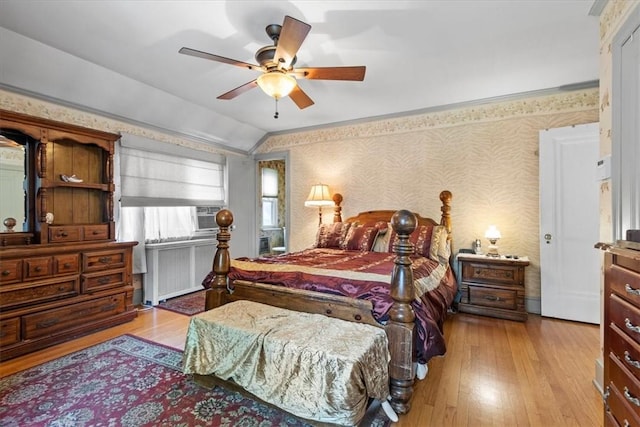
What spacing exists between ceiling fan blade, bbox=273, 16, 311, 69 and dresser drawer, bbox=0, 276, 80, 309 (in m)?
2.76

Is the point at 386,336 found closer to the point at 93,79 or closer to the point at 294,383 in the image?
the point at 294,383

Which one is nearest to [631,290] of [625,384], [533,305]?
[625,384]

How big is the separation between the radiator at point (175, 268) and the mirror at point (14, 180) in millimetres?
1239

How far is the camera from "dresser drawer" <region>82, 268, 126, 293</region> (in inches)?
115

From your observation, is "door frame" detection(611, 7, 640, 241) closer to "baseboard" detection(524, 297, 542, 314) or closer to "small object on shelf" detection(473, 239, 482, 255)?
"small object on shelf" detection(473, 239, 482, 255)

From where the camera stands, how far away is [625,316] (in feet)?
3.37

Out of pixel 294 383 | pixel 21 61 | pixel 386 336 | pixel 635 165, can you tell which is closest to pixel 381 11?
pixel 635 165

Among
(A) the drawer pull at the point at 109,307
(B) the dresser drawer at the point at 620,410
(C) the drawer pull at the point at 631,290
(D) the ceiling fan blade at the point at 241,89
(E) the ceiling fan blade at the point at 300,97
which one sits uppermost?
(D) the ceiling fan blade at the point at 241,89

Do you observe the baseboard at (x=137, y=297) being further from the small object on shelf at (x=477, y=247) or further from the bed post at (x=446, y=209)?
the small object on shelf at (x=477, y=247)

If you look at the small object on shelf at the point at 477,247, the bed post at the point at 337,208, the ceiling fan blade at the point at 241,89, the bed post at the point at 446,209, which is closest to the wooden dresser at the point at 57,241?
the ceiling fan blade at the point at 241,89

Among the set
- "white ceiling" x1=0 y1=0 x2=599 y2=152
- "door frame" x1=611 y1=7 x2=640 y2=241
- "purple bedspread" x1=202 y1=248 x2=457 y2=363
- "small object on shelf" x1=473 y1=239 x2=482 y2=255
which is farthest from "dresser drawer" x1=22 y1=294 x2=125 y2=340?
"door frame" x1=611 y1=7 x2=640 y2=241

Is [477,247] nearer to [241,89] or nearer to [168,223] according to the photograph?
[241,89]

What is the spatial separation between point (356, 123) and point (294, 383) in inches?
147

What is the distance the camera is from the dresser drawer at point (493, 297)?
127 inches
